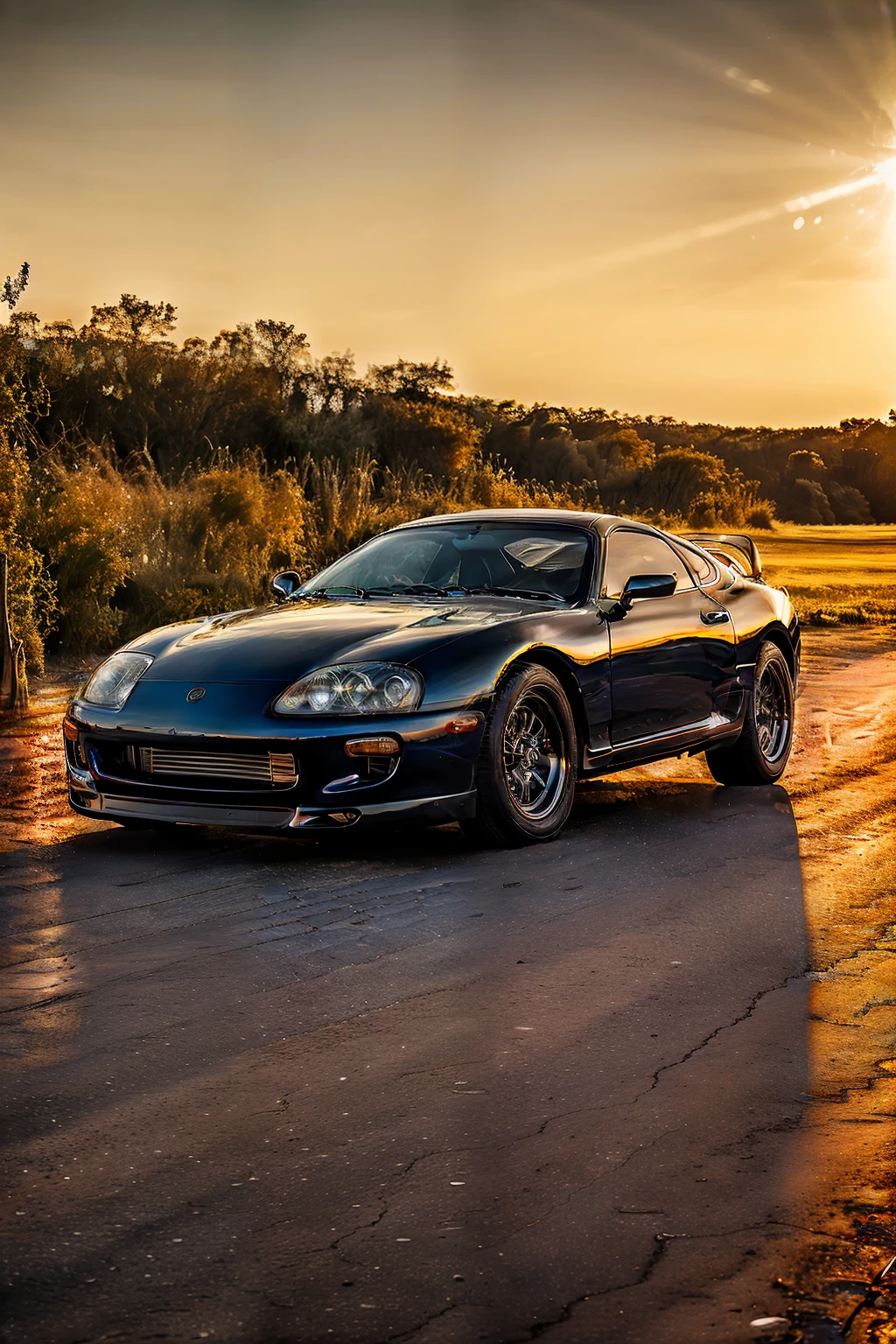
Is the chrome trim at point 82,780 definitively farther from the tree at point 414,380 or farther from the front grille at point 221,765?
the tree at point 414,380

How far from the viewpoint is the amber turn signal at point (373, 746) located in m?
6.77

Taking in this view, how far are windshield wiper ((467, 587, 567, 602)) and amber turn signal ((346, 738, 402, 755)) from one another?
4.97ft

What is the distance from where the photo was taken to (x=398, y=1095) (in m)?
4.14

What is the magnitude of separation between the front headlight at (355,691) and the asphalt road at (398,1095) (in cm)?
66

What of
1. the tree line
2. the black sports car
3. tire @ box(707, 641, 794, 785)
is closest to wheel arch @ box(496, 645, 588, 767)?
the black sports car

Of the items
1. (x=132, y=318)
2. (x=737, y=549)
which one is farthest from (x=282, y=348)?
(x=737, y=549)

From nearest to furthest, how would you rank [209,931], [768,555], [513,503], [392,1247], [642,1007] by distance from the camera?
[392,1247] < [642,1007] < [209,931] < [513,503] < [768,555]

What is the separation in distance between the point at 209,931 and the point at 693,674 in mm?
3633

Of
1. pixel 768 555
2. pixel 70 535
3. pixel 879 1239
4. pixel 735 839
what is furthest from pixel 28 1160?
pixel 768 555

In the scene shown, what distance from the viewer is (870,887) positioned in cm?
668

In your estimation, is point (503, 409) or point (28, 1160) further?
point (503, 409)

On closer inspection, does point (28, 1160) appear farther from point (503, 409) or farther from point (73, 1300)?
point (503, 409)

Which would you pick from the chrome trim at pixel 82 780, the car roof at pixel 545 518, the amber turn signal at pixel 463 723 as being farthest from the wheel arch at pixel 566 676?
the chrome trim at pixel 82 780

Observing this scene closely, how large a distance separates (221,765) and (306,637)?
32.1 inches
